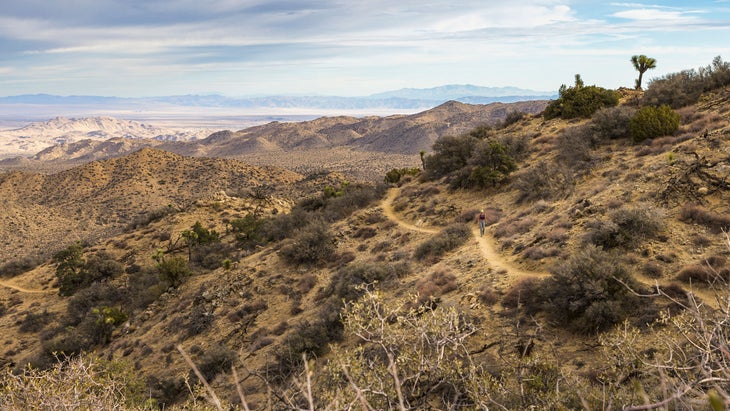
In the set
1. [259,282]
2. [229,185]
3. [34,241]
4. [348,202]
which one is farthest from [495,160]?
[34,241]

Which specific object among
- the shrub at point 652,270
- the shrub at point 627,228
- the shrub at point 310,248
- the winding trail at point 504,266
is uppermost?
the shrub at point 627,228

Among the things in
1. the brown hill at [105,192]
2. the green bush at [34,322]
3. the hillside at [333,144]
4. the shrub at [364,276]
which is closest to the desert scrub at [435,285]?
the shrub at [364,276]

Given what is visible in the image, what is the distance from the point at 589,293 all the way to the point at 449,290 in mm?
4889

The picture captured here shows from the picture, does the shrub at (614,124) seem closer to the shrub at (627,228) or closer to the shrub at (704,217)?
the shrub at (704,217)

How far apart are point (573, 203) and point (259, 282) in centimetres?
1579

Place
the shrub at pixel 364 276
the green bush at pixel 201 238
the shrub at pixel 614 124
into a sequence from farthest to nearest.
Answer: the green bush at pixel 201 238, the shrub at pixel 614 124, the shrub at pixel 364 276

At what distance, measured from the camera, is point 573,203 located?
685 inches

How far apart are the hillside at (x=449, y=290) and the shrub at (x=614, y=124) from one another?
0.50 metres

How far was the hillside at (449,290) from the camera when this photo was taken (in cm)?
746

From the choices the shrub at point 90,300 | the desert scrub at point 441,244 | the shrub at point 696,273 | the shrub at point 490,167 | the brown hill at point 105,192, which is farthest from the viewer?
the brown hill at point 105,192

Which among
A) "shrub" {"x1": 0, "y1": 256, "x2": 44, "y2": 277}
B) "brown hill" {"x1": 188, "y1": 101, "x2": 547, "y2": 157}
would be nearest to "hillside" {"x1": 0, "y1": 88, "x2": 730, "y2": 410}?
"shrub" {"x1": 0, "y1": 256, "x2": 44, "y2": 277}

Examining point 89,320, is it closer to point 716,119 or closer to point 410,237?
point 410,237

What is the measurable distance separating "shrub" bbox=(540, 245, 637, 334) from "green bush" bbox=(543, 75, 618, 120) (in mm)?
25575

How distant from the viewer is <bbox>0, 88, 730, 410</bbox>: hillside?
7.46 metres
